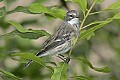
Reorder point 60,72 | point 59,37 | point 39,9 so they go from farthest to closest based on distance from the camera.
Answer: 1. point 59,37
2. point 39,9
3. point 60,72

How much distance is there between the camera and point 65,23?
4586 millimetres

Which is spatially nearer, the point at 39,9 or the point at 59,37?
the point at 39,9

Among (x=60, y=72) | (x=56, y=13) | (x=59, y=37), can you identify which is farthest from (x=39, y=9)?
(x=59, y=37)

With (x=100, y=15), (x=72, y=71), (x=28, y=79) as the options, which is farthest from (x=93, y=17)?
(x=28, y=79)

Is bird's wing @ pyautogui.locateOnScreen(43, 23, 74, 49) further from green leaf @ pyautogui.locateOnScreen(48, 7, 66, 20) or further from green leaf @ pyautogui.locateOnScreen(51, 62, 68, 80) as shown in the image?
green leaf @ pyautogui.locateOnScreen(51, 62, 68, 80)

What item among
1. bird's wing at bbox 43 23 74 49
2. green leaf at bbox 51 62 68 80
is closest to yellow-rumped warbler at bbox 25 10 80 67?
bird's wing at bbox 43 23 74 49

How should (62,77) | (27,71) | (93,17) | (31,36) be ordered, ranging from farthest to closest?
(93,17) < (27,71) < (31,36) < (62,77)

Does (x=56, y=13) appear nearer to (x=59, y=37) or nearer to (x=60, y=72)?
(x=60, y=72)

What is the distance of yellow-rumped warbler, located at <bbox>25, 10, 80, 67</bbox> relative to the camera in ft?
13.9

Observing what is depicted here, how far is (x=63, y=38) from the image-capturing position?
4.39m

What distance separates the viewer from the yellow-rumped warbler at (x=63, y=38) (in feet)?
13.9

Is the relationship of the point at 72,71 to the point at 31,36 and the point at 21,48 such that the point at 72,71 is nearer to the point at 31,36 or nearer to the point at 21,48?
the point at 21,48

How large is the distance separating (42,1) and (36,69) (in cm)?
121

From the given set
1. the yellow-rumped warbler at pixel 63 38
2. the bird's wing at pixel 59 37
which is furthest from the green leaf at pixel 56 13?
the bird's wing at pixel 59 37
